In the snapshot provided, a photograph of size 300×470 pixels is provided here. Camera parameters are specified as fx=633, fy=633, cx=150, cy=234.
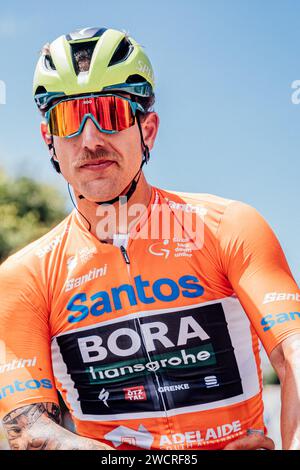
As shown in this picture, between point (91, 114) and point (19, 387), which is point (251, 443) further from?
point (91, 114)

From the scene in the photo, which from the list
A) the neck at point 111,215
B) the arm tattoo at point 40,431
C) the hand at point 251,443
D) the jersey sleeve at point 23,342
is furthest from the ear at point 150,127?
the hand at point 251,443

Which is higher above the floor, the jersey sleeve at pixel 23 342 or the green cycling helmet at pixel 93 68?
the green cycling helmet at pixel 93 68

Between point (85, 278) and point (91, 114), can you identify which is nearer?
point (91, 114)

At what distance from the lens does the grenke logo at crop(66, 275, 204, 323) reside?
450cm

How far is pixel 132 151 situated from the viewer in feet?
15.3

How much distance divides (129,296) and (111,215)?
0.64 metres

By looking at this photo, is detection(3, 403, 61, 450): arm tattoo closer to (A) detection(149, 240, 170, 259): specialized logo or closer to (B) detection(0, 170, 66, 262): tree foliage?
(A) detection(149, 240, 170, 259): specialized logo

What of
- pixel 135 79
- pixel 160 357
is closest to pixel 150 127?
pixel 135 79

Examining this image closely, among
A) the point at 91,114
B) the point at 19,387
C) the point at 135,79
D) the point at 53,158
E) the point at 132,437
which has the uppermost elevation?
the point at 135,79

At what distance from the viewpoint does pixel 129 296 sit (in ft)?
14.9

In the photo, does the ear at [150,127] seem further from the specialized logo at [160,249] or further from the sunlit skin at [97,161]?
the specialized logo at [160,249]

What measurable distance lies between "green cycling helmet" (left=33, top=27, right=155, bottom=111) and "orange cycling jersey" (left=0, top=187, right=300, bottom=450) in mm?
1132

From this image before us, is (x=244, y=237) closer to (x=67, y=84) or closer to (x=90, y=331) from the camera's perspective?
(x=90, y=331)

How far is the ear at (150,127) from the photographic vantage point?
4.92 metres
